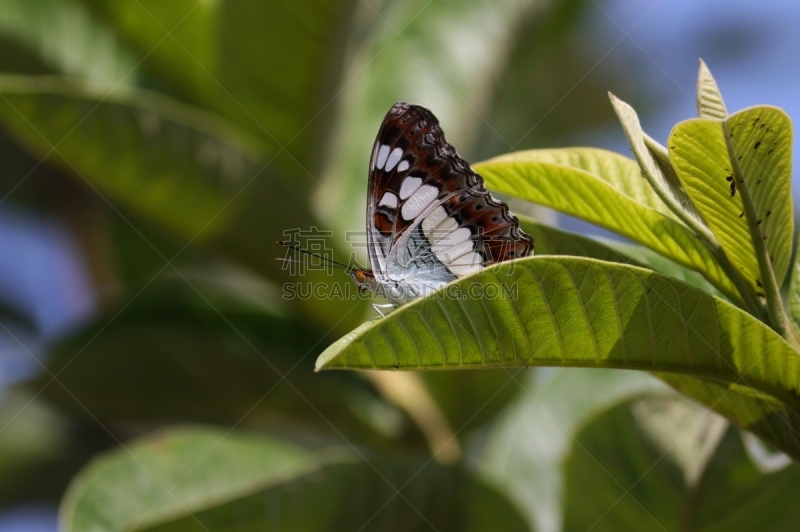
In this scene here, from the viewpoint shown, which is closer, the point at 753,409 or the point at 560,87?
the point at 753,409

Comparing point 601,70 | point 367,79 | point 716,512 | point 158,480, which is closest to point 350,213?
point 367,79

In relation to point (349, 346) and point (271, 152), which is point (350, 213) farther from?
point (349, 346)

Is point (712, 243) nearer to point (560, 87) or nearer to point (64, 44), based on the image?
point (64, 44)

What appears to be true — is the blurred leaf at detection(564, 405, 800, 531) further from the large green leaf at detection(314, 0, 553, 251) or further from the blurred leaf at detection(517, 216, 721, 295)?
the large green leaf at detection(314, 0, 553, 251)

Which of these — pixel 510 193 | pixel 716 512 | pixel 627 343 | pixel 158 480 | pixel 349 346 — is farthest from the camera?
pixel 158 480

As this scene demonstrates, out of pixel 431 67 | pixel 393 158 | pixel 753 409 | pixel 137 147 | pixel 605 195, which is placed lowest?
pixel 753 409

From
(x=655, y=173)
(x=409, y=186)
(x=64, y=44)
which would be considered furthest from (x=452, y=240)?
(x=64, y=44)
